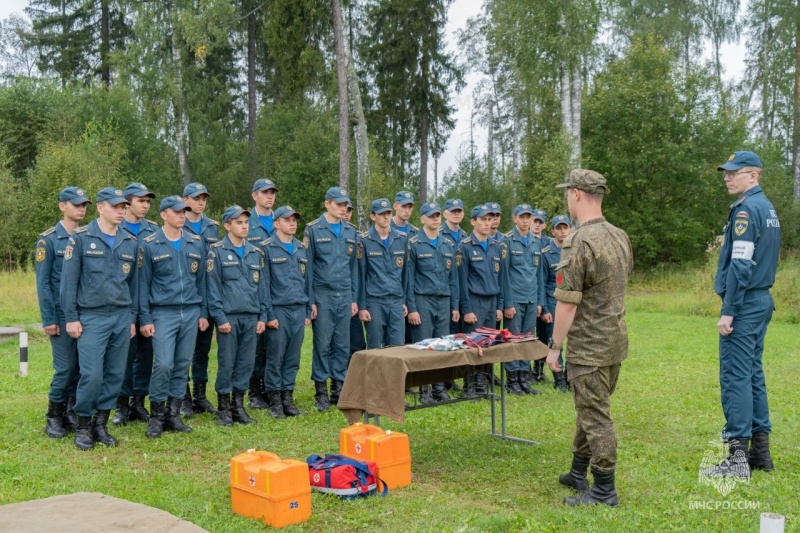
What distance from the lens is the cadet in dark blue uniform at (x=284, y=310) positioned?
25.1 feet

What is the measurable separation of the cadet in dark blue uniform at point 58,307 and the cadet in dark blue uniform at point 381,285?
305cm

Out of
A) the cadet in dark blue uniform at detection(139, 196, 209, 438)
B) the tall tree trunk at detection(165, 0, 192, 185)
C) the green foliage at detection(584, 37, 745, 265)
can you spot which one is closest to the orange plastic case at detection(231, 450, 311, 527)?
the cadet in dark blue uniform at detection(139, 196, 209, 438)

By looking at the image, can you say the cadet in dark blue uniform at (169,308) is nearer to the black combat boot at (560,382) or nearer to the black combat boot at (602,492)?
the black combat boot at (602,492)

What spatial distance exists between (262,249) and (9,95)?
80.6 feet

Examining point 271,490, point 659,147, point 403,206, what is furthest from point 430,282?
point 659,147

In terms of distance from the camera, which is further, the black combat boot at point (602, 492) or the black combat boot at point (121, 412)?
the black combat boot at point (121, 412)

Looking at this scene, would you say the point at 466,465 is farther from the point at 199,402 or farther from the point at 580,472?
the point at 199,402

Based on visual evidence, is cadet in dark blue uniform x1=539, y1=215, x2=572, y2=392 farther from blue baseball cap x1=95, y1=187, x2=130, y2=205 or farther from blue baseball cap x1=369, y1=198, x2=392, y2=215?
blue baseball cap x1=95, y1=187, x2=130, y2=205

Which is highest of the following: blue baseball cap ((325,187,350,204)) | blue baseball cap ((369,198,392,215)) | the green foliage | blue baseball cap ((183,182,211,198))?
the green foliage

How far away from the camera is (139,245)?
6.80m

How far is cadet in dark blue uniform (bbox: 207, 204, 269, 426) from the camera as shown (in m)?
7.21

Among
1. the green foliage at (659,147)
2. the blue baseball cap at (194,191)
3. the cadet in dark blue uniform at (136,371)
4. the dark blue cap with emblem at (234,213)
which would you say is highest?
the green foliage at (659,147)

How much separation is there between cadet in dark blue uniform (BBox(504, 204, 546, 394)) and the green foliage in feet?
49.3

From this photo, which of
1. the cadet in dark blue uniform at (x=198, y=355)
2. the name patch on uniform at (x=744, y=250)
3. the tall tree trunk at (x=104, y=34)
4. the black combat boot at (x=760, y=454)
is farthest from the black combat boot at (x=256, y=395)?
the tall tree trunk at (x=104, y=34)
